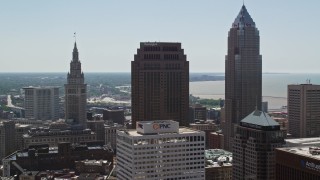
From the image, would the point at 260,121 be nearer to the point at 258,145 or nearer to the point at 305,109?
the point at 258,145

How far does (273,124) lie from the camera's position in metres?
119

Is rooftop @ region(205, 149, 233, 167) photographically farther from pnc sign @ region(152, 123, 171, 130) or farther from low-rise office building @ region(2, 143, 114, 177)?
pnc sign @ region(152, 123, 171, 130)

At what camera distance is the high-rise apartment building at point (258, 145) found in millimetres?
117562

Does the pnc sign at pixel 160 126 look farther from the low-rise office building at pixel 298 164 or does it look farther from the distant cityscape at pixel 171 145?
the low-rise office building at pixel 298 164

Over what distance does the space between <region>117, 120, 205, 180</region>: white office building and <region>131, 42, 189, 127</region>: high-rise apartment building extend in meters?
56.4

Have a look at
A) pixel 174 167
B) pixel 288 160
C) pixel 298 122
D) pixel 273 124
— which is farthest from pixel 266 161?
pixel 298 122

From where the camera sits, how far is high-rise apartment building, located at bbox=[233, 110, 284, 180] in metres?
118

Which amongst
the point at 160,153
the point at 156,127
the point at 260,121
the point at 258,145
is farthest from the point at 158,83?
the point at 160,153

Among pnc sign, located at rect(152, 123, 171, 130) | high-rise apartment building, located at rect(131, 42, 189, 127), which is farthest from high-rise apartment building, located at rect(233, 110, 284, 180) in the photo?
high-rise apartment building, located at rect(131, 42, 189, 127)

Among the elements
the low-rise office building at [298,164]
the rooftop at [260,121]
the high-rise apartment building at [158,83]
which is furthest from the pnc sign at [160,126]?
the high-rise apartment building at [158,83]

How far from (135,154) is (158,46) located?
68.3 metres

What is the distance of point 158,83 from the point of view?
157 meters

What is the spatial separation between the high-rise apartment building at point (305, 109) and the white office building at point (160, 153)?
98.9 meters

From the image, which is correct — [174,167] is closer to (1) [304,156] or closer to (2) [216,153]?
(1) [304,156]
